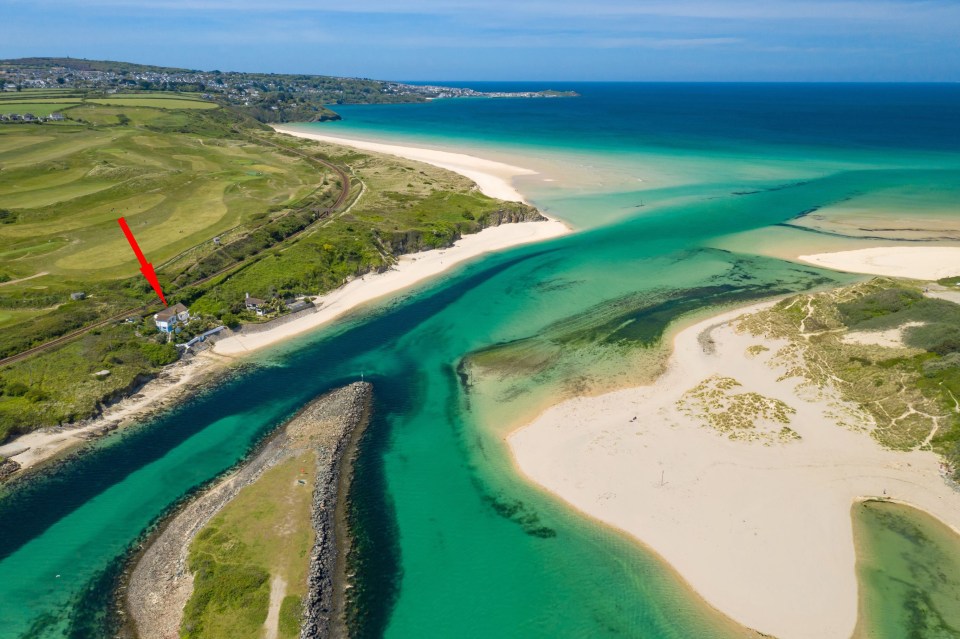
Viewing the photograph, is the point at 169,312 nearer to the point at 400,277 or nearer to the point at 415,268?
the point at 400,277

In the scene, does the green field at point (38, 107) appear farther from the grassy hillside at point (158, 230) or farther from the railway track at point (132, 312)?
the railway track at point (132, 312)

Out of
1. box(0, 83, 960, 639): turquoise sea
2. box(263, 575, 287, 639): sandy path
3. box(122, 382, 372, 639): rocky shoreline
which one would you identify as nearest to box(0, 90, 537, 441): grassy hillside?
box(0, 83, 960, 639): turquoise sea

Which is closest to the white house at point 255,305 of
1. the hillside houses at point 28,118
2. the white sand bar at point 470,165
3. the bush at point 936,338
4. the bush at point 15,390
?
the bush at point 15,390

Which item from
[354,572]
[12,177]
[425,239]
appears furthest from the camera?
[12,177]

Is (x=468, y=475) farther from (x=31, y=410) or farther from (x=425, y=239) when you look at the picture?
(x=425, y=239)

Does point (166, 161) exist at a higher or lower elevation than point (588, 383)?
higher

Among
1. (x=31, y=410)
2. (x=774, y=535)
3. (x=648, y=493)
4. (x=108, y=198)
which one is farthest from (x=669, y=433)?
(x=108, y=198)

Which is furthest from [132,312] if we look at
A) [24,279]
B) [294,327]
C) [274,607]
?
[274,607]
